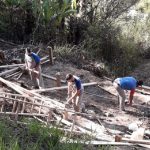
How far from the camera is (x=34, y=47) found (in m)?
16.8

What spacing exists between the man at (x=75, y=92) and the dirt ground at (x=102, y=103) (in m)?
0.77

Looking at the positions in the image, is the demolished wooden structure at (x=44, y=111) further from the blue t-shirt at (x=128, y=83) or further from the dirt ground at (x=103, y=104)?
the blue t-shirt at (x=128, y=83)

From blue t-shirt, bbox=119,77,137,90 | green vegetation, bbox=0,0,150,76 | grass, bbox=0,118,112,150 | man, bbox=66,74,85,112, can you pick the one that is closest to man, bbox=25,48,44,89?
man, bbox=66,74,85,112

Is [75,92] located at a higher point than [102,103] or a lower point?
higher

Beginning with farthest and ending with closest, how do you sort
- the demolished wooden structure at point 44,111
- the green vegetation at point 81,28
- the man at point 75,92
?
the green vegetation at point 81,28, the man at point 75,92, the demolished wooden structure at point 44,111

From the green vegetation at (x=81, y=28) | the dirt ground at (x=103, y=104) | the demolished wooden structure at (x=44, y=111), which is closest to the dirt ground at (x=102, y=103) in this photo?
the dirt ground at (x=103, y=104)

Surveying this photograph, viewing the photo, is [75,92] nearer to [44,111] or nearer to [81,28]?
[44,111]

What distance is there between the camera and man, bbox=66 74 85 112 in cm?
1080

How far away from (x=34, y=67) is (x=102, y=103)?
8.01 ft

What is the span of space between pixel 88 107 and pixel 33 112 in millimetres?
2608

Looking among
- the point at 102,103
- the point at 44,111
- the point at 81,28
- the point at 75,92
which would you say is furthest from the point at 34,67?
the point at 81,28

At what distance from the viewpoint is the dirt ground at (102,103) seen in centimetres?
1162

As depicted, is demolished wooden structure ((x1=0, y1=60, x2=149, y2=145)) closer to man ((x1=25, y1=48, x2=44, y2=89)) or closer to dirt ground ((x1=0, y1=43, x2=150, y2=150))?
dirt ground ((x1=0, y1=43, x2=150, y2=150))

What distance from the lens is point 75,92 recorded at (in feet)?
36.8
